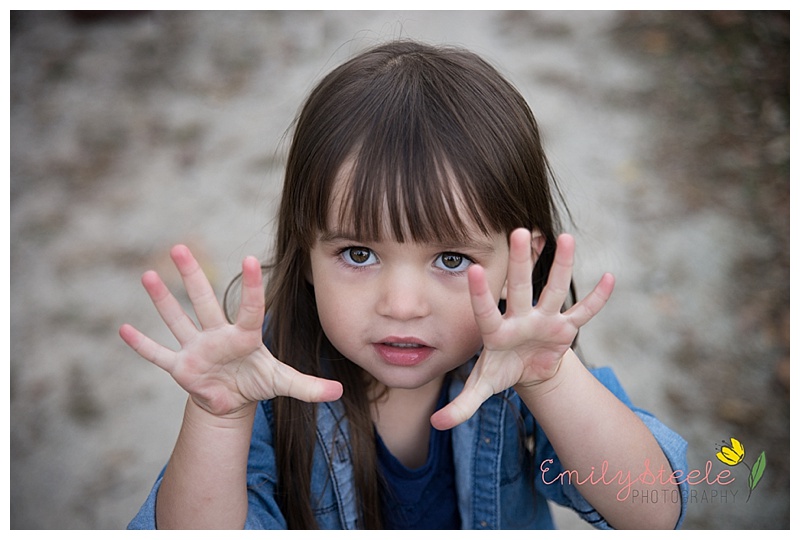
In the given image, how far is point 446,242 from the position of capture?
3.78 ft

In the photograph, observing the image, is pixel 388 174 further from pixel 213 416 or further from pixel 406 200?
pixel 213 416

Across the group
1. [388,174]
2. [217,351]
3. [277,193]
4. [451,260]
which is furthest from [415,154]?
[277,193]

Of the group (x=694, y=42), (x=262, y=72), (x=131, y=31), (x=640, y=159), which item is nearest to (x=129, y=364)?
(x=262, y=72)

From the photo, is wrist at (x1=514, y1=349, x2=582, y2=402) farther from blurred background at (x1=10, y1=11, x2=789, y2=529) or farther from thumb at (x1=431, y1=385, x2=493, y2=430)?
blurred background at (x1=10, y1=11, x2=789, y2=529)

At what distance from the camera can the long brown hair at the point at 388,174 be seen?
1150 mm

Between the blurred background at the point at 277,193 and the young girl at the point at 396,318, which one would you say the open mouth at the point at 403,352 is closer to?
the young girl at the point at 396,318

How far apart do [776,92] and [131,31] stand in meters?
2.73

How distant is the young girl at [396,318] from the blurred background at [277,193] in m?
0.98

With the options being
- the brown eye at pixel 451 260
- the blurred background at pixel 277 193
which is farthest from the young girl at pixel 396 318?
the blurred background at pixel 277 193

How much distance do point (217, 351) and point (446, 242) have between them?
14.1 inches

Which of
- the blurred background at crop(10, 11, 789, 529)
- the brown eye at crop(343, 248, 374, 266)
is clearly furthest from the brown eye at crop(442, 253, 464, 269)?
the blurred background at crop(10, 11, 789, 529)

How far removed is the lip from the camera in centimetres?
120

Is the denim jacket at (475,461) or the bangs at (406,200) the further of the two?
the denim jacket at (475,461)

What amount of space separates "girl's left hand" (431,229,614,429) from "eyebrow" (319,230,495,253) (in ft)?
0.42
